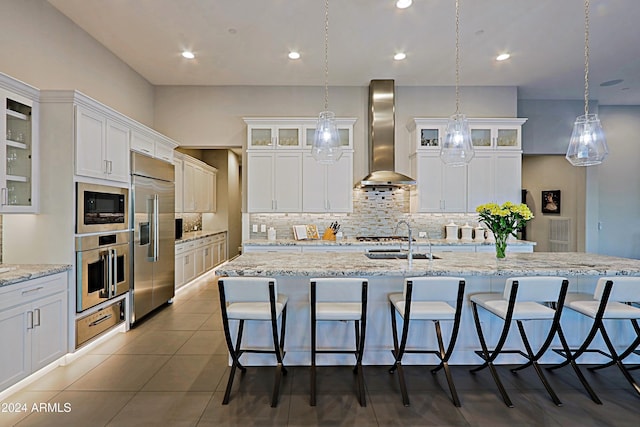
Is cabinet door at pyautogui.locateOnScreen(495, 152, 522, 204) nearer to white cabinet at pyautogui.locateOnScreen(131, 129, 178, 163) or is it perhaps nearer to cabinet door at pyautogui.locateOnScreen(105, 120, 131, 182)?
white cabinet at pyautogui.locateOnScreen(131, 129, 178, 163)

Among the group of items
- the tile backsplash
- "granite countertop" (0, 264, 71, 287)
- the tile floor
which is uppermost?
the tile backsplash

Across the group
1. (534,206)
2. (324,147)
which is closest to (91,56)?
(324,147)

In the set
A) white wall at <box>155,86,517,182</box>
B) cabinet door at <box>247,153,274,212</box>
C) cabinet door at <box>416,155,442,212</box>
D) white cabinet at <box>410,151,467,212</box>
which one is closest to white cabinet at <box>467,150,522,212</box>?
white cabinet at <box>410,151,467,212</box>

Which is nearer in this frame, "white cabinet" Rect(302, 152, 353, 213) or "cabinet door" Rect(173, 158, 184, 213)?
"white cabinet" Rect(302, 152, 353, 213)

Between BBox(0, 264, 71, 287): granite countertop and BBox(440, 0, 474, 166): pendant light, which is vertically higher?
BBox(440, 0, 474, 166): pendant light

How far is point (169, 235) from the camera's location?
4527 mm

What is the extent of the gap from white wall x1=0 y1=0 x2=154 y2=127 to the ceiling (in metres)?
0.15

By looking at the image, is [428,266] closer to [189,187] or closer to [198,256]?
[198,256]

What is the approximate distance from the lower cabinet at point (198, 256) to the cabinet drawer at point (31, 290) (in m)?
2.37

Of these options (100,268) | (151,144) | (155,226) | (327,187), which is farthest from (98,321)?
(327,187)

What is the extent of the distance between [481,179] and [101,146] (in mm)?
5065

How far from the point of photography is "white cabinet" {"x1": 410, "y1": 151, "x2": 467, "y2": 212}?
5.02 metres

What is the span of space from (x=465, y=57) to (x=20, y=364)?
565cm

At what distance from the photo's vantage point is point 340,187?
198 inches
